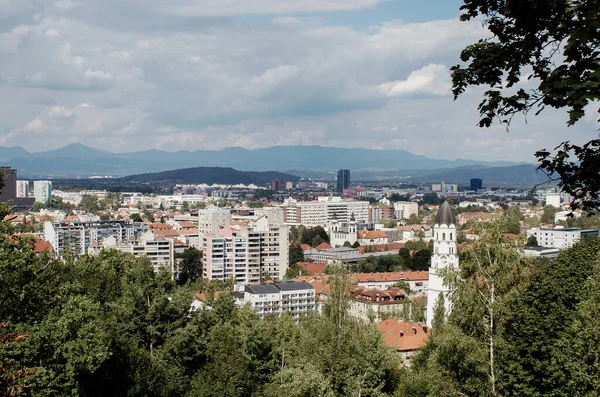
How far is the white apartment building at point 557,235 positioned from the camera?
7894cm

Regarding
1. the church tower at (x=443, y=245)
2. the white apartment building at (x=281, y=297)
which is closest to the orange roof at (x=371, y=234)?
the white apartment building at (x=281, y=297)

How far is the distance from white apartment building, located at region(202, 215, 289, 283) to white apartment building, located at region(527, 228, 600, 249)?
31.8 meters

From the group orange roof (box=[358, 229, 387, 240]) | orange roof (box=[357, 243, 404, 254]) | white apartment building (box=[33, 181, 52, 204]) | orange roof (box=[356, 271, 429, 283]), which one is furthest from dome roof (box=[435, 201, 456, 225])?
A: white apartment building (box=[33, 181, 52, 204])

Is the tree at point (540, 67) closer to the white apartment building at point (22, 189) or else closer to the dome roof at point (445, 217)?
the dome roof at point (445, 217)

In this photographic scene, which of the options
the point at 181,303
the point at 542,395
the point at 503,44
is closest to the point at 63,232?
the point at 181,303

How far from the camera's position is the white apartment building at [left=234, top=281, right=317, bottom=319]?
43.2m

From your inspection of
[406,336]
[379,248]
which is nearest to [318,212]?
[379,248]

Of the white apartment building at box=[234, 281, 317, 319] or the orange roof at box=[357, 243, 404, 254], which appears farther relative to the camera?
the orange roof at box=[357, 243, 404, 254]

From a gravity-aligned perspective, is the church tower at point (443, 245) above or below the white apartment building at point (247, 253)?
above

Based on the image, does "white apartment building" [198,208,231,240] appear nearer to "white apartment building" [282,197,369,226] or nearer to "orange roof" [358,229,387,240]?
"orange roof" [358,229,387,240]

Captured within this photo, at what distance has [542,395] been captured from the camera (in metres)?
16.7

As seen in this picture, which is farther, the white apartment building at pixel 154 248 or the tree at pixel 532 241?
the tree at pixel 532 241

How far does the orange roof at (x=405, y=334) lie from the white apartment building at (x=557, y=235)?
48631 mm

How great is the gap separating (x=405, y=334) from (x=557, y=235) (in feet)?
177
